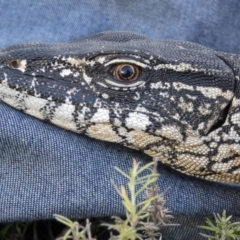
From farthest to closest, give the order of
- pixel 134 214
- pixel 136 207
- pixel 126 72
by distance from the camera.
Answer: pixel 126 72
pixel 136 207
pixel 134 214

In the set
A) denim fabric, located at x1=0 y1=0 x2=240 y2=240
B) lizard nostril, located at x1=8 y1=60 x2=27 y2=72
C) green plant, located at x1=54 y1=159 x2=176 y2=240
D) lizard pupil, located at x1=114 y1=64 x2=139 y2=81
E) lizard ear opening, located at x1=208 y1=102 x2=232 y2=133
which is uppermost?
lizard pupil, located at x1=114 y1=64 x2=139 y2=81

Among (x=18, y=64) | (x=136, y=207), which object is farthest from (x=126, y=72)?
(x=136, y=207)

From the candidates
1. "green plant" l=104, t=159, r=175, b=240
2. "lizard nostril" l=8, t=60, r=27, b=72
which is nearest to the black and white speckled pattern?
"lizard nostril" l=8, t=60, r=27, b=72

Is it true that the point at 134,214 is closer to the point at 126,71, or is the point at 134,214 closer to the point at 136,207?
the point at 136,207

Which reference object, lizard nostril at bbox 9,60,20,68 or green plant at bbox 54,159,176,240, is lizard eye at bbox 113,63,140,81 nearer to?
lizard nostril at bbox 9,60,20,68

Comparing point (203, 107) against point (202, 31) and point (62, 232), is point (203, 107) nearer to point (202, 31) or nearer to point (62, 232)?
point (62, 232)

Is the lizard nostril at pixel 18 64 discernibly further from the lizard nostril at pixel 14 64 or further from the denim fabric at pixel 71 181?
the denim fabric at pixel 71 181

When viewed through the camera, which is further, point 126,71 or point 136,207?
point 126,71
